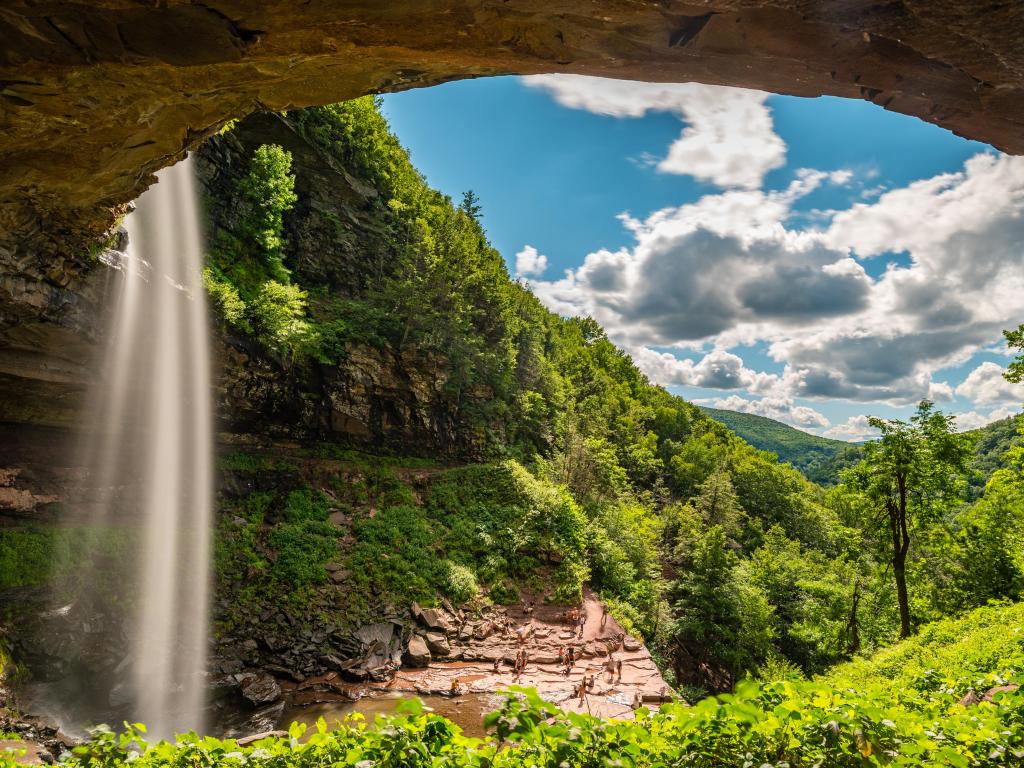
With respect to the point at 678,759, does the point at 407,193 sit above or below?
above

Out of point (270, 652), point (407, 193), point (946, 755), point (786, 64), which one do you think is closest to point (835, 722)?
point (946, 755)

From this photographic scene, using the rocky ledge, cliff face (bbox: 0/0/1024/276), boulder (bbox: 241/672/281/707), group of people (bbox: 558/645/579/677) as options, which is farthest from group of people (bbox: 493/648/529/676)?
cliff face (bbox: 0/0/1024/276)

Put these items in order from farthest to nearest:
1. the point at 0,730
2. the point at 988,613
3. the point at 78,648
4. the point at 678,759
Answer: the point at 988,613 → the point at 78,648 → the point at 0,730 → the point at 678,759

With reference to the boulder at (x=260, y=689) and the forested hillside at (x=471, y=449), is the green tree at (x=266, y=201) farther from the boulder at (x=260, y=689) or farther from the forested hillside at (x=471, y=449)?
the boulder at (x=260, y=689)

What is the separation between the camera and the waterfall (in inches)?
478

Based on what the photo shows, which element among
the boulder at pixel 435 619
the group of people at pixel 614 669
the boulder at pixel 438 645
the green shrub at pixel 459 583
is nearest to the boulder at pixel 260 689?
the boulder at pixel 438 645

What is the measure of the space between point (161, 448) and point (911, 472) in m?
26.3

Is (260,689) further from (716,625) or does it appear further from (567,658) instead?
(716,625)

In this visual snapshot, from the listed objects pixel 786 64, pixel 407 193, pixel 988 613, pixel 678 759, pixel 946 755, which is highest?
pixel 407 193

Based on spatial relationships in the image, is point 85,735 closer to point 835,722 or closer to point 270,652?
point 270,652

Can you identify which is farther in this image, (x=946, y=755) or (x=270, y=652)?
(x=270, y=652)

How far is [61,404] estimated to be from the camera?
1482cm

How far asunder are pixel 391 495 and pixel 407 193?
74.4 ft

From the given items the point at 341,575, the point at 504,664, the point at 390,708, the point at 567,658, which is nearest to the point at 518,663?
the point at 504,664
